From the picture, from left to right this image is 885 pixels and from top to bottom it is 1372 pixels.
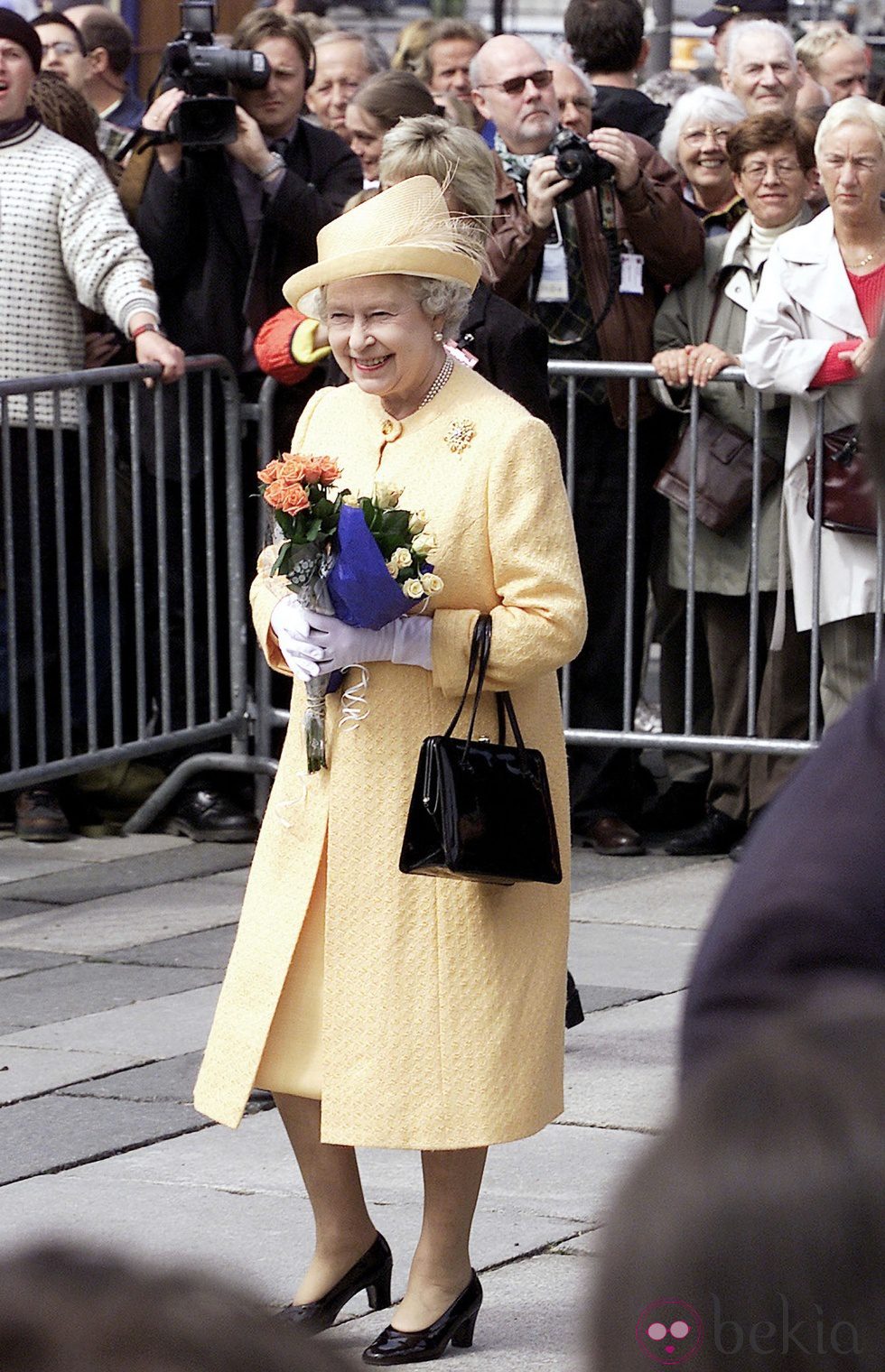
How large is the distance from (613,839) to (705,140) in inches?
96.2

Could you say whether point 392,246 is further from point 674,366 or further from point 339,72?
point 339,72

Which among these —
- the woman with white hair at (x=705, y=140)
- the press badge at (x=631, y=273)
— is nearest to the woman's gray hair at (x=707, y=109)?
the woman with white hair at (x=705, y=140)

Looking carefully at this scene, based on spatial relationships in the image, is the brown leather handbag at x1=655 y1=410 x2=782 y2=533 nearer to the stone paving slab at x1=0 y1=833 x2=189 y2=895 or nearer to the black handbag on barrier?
the stone paving slab at x1=0 y1=833 x2=189 y2=895

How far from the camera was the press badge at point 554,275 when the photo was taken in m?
6.83

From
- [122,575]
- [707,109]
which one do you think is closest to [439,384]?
[122,575]

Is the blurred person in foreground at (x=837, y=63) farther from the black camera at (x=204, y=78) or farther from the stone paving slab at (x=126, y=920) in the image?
the stone paving slab at (x=126, y=920)

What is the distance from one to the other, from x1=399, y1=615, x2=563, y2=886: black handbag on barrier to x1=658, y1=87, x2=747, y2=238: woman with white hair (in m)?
4.37

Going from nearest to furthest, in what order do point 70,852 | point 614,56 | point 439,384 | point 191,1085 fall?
point 439,384
point 191,1085
point 70,852
point 614,56

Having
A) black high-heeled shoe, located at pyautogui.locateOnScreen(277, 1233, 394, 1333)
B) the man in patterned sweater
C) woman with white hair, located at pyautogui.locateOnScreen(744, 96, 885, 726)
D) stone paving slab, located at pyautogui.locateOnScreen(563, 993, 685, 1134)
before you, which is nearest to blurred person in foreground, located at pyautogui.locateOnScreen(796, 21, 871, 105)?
woman with white hair, located at pyautogui.locateOnScreen(744, 96, 885, 726)

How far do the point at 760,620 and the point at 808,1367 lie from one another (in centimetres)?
627

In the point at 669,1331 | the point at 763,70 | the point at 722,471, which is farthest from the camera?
the point at 763,70

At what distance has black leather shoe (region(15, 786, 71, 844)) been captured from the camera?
7184 millimetres

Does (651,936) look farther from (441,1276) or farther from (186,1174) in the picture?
(441,1276)

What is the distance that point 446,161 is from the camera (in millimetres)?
4254
